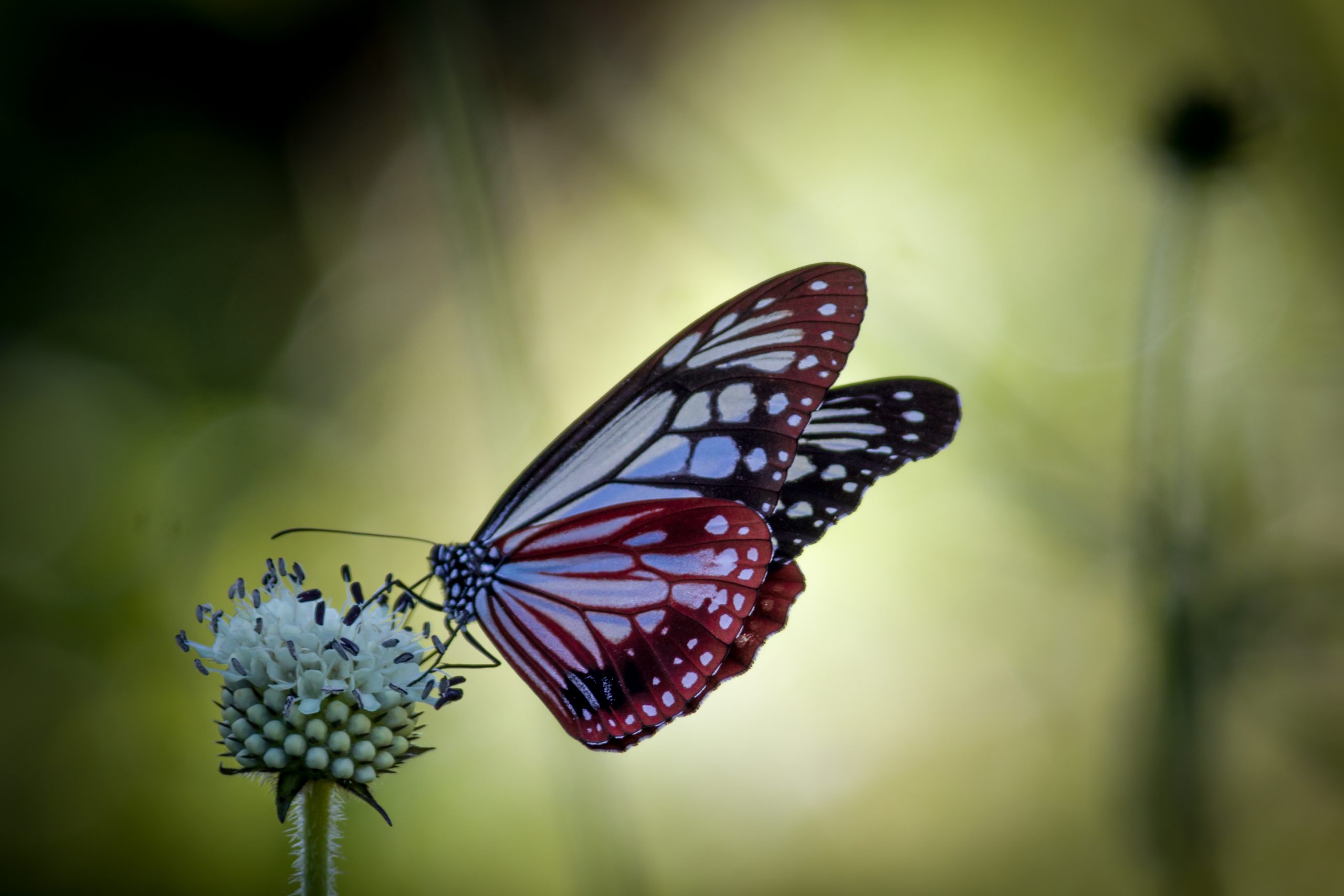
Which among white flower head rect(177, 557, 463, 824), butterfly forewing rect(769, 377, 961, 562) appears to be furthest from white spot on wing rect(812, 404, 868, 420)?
white flower head rect(177, 557, 463, 824)

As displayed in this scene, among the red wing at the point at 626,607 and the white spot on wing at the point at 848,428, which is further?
the white spot on wing at the point at 848,428

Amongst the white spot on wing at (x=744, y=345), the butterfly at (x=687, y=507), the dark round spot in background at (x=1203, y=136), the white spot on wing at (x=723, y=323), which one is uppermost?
the dark round spot in background at (x=1203, y=136)

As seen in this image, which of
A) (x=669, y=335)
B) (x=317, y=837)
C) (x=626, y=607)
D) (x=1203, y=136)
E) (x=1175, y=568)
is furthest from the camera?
(x=669, y=335)

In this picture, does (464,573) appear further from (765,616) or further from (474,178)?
(474,178)

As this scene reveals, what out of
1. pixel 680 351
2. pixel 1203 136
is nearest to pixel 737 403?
pixel 680 351

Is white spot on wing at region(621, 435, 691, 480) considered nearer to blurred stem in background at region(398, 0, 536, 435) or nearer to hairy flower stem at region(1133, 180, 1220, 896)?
blurred stem in background at region(398, 0, 536, 435)

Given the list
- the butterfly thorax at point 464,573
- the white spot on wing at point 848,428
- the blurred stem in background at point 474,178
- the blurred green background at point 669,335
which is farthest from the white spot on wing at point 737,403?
the blurred stem in background at point 474,178

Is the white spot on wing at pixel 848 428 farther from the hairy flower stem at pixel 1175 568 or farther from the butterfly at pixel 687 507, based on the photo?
the hairy flower stem at pixel 1175 568

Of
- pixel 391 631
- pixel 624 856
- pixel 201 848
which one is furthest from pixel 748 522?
pixel 201 848

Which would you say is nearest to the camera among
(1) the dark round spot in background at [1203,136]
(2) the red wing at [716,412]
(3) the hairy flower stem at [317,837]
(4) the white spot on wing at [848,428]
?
(3) the hairy flower stem at [317,837]
